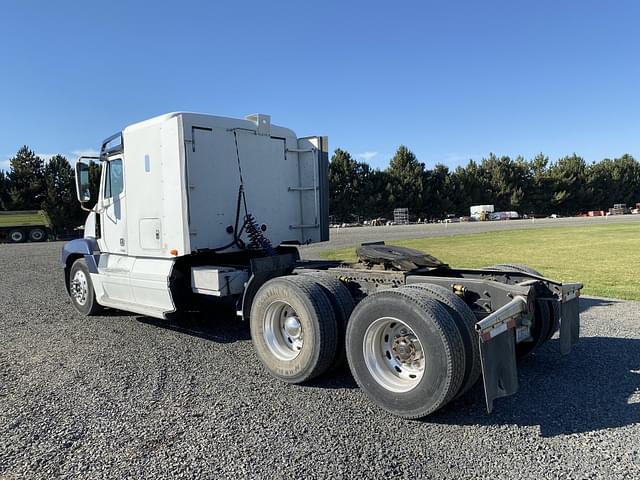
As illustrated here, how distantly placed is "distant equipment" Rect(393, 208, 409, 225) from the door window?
6785 cm

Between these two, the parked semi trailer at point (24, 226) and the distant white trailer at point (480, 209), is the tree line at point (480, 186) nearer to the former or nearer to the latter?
the distant white trailer at point (480, 209)

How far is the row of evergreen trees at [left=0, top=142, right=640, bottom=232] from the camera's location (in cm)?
5109

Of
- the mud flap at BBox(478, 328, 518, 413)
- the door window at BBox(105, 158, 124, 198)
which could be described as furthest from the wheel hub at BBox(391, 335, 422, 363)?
the door window at BBox(105, 158, 124, 198)

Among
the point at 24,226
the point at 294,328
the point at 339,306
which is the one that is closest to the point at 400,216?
the point at 24,226

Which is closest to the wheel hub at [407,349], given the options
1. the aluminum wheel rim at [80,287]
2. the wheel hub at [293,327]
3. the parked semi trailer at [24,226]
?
the wheel hub at [293,327]

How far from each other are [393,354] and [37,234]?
42067 millimetres

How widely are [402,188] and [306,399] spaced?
7375 centimetres

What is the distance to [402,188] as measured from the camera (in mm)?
76562

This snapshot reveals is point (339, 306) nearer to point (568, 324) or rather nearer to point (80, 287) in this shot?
point (568, 324)

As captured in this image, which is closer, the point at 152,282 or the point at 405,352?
the point at 405,352

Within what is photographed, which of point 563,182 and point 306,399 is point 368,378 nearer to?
point 306,399

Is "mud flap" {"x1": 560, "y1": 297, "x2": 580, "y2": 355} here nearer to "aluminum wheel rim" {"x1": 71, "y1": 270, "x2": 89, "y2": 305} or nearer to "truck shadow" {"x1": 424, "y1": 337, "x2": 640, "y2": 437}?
"truck shadow" {"x1": 424, "y1": 337, "x2": 640, "y2": 437}

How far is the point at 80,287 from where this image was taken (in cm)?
847

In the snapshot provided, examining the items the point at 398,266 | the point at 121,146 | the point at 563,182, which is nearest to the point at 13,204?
the point at 121,146
